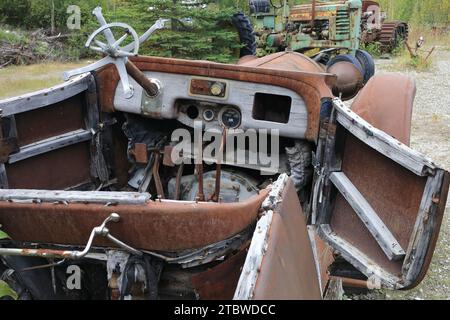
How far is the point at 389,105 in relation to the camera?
2801mm

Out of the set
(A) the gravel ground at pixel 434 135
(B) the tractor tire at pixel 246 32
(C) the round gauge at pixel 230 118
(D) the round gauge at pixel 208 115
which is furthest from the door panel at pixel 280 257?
(B) the tractor tire at pixel 246 32

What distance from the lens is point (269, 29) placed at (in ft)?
43.0

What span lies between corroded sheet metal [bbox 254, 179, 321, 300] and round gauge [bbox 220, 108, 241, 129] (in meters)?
1.20

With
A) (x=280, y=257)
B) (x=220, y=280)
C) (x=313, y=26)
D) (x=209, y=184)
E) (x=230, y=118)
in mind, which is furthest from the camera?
(x=313, y=26)

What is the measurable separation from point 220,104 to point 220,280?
1.46 m

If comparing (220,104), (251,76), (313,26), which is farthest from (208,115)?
(313,26)

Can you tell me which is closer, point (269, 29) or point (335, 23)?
point (335, 23)

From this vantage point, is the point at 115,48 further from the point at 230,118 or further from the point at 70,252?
the point at 70,252

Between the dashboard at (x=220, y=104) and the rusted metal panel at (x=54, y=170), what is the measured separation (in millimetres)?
458

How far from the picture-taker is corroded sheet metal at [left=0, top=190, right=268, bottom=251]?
1.62 metres

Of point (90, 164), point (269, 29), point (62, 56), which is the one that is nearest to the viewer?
point (90, 164)
